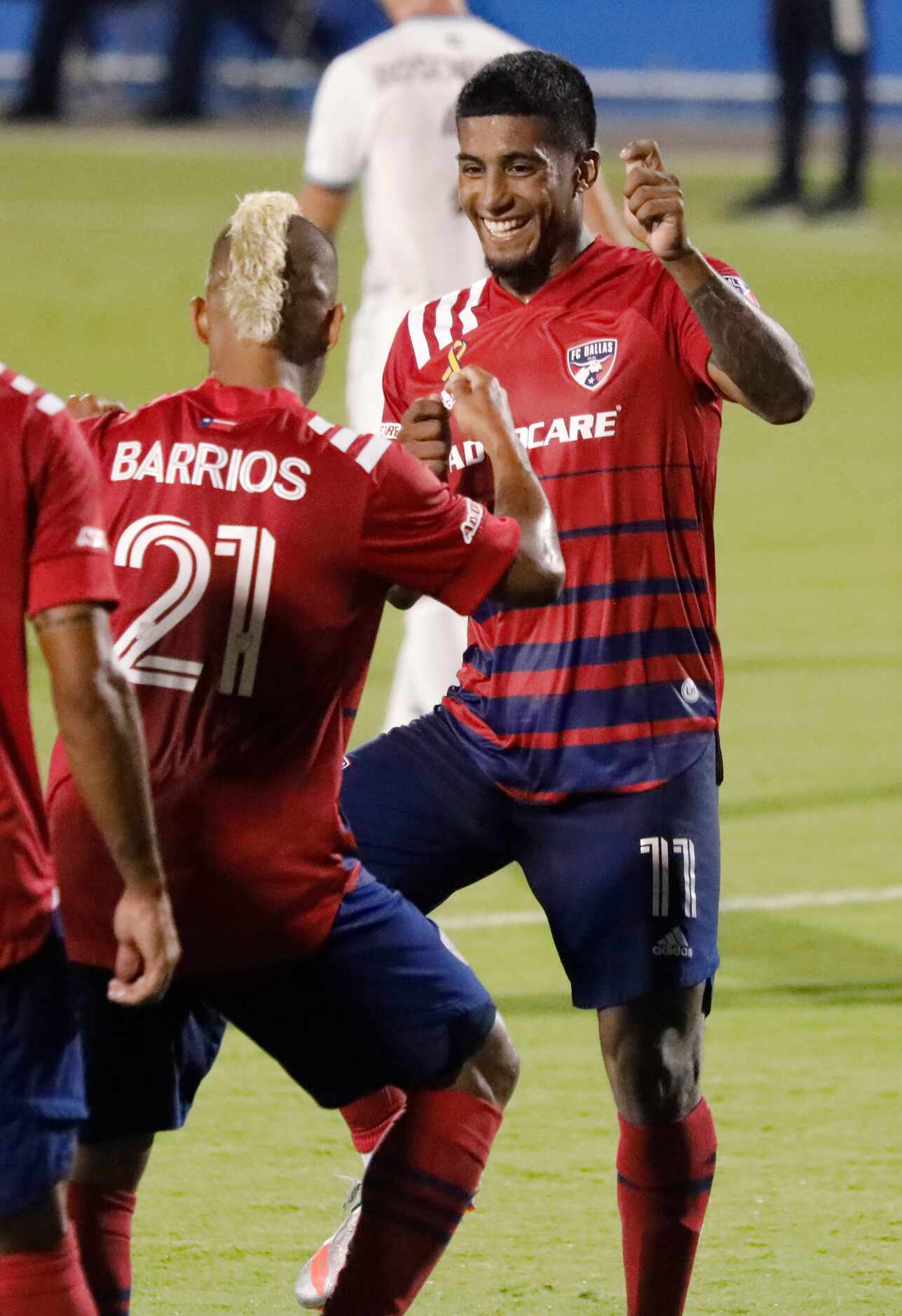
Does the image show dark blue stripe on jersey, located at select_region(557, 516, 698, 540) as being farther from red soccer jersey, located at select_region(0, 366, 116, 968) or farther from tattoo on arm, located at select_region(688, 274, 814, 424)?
red soccer jersey, located at select_region(0, 366, 116, 968)

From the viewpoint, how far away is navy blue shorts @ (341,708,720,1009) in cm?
404

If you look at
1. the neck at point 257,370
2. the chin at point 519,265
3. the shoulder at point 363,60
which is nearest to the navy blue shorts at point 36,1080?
the neck at point 257,370

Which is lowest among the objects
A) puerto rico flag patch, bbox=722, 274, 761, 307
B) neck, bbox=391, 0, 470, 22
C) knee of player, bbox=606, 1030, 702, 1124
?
knee of player, bbox=606, 1030, 702, 1124

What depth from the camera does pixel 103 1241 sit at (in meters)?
3.65

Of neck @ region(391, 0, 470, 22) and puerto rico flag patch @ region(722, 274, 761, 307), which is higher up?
neck @ region(391, 0, 470, 22)

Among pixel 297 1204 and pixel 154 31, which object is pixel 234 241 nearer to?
pixel 297 1204

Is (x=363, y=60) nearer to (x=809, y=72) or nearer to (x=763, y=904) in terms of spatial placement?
(x=763, y=904)

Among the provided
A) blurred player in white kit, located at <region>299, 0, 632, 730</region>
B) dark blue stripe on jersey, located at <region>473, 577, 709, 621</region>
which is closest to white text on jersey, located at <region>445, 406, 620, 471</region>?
dark blue stripe on jersey, located at <region>473, 577, 709, 621</region>

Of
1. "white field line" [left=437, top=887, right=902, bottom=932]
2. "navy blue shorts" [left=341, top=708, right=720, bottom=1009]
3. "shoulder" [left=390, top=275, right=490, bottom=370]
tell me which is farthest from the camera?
"white field line" [left=437, top=887, right=902, bottom=932]

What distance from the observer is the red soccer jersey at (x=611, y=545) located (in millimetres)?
4109

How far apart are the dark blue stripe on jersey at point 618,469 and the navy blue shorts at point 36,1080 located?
1.35 meters

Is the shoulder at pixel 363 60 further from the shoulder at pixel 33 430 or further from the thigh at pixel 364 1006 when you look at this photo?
the shoulder at pixel 33 430

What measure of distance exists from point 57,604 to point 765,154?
19.7 meters

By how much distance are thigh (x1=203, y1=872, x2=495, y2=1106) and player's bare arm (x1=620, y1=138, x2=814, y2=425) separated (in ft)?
3.31
